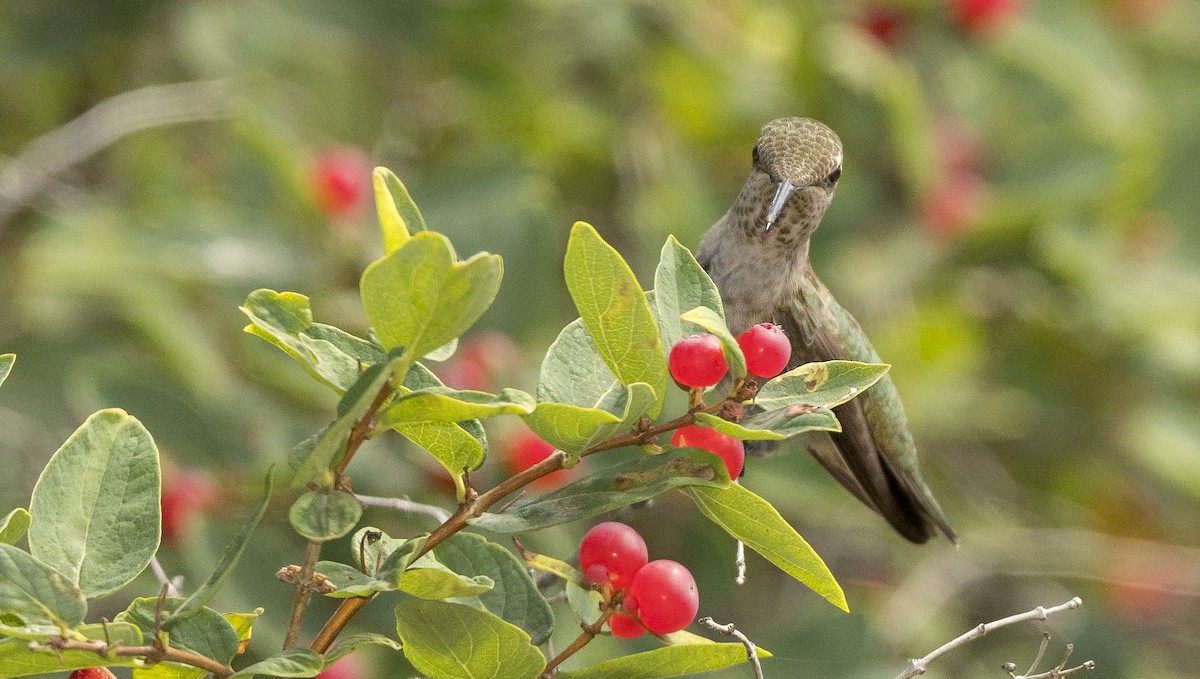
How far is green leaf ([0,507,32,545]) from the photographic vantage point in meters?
1.20

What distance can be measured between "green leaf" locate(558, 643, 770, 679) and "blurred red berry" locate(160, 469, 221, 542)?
1535 mm

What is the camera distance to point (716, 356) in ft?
4.12

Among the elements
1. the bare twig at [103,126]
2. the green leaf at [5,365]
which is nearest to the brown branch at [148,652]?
the green leaf at [5,365]

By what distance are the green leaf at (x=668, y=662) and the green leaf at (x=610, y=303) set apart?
0.25 m

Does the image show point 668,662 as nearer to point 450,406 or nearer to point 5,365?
point 450,406

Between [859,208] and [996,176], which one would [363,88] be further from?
[996,176]

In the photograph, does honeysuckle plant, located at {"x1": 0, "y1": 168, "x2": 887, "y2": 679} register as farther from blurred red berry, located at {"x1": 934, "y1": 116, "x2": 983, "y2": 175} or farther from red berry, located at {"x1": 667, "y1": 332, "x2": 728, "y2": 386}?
blurred red berry, located at {"x1": 934, "y1": 116, "x2": 983, "y2": 175}

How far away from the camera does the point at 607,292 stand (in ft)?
3.99

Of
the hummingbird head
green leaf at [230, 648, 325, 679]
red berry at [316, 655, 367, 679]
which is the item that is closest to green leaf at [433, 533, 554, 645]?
green leaf at [230, 648, 325, 679]

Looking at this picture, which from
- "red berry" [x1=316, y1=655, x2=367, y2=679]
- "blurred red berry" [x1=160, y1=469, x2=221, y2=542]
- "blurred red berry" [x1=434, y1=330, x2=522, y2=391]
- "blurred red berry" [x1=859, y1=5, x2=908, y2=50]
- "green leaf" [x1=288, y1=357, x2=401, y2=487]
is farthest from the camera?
"blurred red berry" [x1=859, y1=5, x2=908, y2=50]

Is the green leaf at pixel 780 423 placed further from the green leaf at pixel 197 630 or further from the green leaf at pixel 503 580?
the green leaf at pixel 197 630

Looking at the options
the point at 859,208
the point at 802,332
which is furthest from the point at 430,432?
the point at 859,208

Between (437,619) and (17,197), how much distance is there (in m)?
2.64

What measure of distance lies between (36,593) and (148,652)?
0.10 metres
